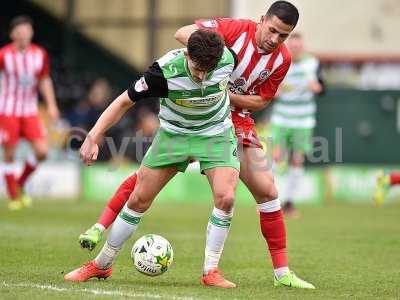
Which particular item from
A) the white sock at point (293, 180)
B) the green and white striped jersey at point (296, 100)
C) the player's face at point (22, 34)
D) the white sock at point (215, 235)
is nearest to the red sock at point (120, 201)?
the white sock at point (215, 235)

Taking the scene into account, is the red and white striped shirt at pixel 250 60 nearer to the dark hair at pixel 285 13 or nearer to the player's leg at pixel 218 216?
the dark hair at pixel 285 13

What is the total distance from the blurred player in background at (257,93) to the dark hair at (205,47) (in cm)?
67

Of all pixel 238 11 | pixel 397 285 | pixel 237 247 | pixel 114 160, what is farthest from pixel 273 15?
pixel 238 11

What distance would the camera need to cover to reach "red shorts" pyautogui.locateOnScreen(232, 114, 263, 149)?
785cm

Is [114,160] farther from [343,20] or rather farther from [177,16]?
[343,20]

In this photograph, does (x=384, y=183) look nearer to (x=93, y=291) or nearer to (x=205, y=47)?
(x=205, y=47)

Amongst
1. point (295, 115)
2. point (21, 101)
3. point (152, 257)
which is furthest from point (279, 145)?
point (152, 257)

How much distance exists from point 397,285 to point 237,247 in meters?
2.94

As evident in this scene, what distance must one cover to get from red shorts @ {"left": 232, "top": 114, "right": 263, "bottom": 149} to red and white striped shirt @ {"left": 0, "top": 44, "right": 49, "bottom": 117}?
716cm

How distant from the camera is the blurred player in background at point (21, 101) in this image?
14.5 meters

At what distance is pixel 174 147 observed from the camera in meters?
7.41

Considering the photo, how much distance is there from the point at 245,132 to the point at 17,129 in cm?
748

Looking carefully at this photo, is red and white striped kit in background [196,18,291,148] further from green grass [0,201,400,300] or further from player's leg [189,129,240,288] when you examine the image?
green grass [0,201,400,300]

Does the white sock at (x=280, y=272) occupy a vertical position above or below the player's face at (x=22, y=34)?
below
